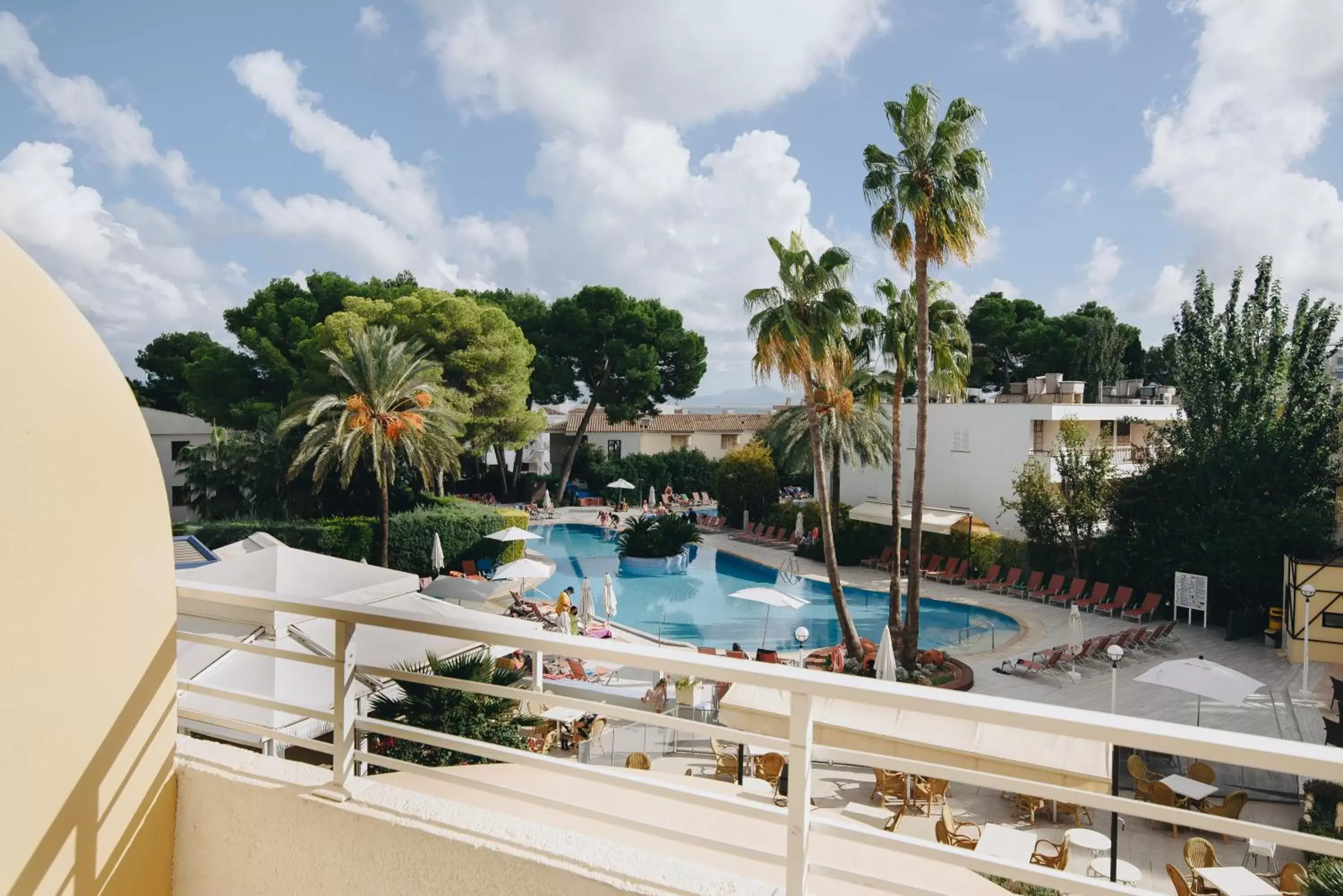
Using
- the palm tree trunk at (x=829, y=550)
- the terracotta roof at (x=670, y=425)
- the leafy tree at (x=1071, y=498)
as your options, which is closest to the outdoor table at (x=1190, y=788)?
the palm tree trunk at (x=829, y=550)

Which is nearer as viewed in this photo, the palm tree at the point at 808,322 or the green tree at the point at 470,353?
the palm tree at the point at 808,322

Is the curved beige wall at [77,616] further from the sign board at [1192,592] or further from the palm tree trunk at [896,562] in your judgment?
the sign board at [1192,592]

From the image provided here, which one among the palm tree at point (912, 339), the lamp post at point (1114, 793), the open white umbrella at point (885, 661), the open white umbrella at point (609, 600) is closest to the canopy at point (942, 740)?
the lamp post at point (1114, 793)

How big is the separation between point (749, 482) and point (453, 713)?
3123cm

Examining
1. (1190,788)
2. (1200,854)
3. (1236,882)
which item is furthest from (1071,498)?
(1236,882)

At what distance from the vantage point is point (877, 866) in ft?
12.7

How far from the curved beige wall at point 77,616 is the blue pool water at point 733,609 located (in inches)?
678

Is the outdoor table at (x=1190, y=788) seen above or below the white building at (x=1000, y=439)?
below

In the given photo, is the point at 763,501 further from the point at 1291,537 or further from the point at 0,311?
the point at 0,311

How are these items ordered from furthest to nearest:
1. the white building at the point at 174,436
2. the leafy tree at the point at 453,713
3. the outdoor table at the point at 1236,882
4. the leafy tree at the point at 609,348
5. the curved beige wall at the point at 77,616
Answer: the leafy tree at the point at 609,348, the white building at the point at 174,436, the outdoor table at the point at 1236,882, the leafy tree at the point at 453,713, the curved beige wall at the point at 77,616

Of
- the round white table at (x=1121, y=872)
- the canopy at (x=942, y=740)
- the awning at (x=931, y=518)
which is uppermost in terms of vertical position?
the awning at (x=931, y=518)

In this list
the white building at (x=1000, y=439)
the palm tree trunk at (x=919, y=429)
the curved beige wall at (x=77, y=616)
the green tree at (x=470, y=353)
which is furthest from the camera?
the green tree at (x=470, y=353)

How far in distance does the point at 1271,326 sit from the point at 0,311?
26087 mm

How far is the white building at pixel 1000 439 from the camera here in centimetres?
2761
